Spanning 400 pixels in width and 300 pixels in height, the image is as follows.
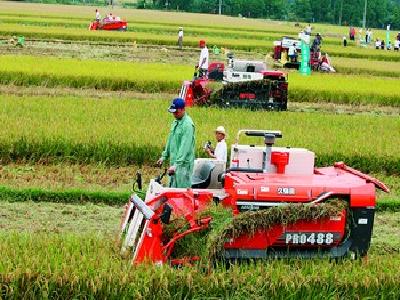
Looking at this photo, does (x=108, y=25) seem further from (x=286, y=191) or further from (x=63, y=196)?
(x=286, y=191)

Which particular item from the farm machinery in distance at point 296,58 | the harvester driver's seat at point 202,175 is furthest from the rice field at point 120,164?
the farm machinery in distance at point 296,58

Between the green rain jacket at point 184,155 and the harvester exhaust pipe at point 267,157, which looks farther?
the green rain jacket at point 184,155

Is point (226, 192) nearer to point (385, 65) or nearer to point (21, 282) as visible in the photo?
point (21, 282)

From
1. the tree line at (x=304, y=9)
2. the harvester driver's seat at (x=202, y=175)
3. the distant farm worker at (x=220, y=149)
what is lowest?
the tree line at (x=304, y=9)

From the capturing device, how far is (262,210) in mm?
10141

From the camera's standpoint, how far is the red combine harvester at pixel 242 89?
81.7 ft

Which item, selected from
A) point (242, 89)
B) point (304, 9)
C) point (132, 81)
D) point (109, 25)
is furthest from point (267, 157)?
point (304, 9)

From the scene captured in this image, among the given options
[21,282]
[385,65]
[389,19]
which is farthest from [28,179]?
[389,19]

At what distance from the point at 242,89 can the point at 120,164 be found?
8670 millimetres

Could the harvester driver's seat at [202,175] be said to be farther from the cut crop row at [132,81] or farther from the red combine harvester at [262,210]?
the cut crop row at [132,81]

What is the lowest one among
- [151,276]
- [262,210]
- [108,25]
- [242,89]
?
[108,25]

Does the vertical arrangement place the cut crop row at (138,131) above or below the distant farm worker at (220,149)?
below

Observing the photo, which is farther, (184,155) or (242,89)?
(242,89)

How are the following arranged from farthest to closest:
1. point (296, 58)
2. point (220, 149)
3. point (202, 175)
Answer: point (296, 58)
point (220, 149)
point (202, 175)
